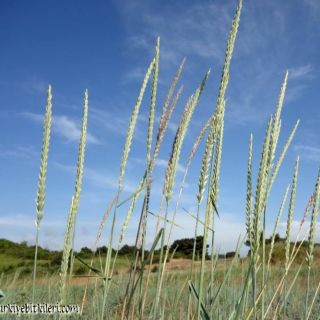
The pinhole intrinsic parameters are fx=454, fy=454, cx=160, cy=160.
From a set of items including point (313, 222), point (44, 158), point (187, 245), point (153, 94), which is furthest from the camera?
point (187, 245)

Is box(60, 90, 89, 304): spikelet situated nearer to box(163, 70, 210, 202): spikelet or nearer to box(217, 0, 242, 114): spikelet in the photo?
box(163, 70, 210, 202): spikelet

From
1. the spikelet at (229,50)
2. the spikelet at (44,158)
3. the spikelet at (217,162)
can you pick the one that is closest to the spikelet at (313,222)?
the spikelet at (217,162)

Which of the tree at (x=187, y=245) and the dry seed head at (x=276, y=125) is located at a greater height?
the dry seed head at (x=276, y=125)

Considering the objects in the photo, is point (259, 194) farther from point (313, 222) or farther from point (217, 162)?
point (313, 222)

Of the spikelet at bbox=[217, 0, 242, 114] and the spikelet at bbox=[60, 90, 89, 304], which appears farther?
the spikelet at bbox=[60, 90, 89, 304]

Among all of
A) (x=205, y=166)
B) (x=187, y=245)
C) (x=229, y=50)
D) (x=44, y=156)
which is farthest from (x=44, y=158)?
(x=187, y=245)

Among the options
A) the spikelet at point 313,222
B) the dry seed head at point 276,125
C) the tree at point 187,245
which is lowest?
the tree at point 187,245

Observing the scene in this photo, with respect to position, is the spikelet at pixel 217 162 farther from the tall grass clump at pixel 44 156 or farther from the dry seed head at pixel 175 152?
the tall grass clump at pixel 44 156

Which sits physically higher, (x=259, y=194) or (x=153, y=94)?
(x=153, y=94)

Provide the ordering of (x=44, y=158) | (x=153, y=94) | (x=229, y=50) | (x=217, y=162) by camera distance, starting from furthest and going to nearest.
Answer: (x=153, y=94) → (x=217, y=162) → (x=44, y=158) → (x=229, y=50)

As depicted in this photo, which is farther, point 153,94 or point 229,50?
point 153,94

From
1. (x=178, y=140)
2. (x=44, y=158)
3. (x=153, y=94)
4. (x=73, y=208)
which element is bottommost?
(x=73, y=208)

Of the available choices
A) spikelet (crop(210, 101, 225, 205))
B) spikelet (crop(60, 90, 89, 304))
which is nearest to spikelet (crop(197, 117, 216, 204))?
spikelet (crop(210, 101, 225, 205))

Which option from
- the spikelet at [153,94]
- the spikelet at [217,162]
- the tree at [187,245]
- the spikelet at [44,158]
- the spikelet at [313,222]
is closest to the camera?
the spikelet at [44,158]
